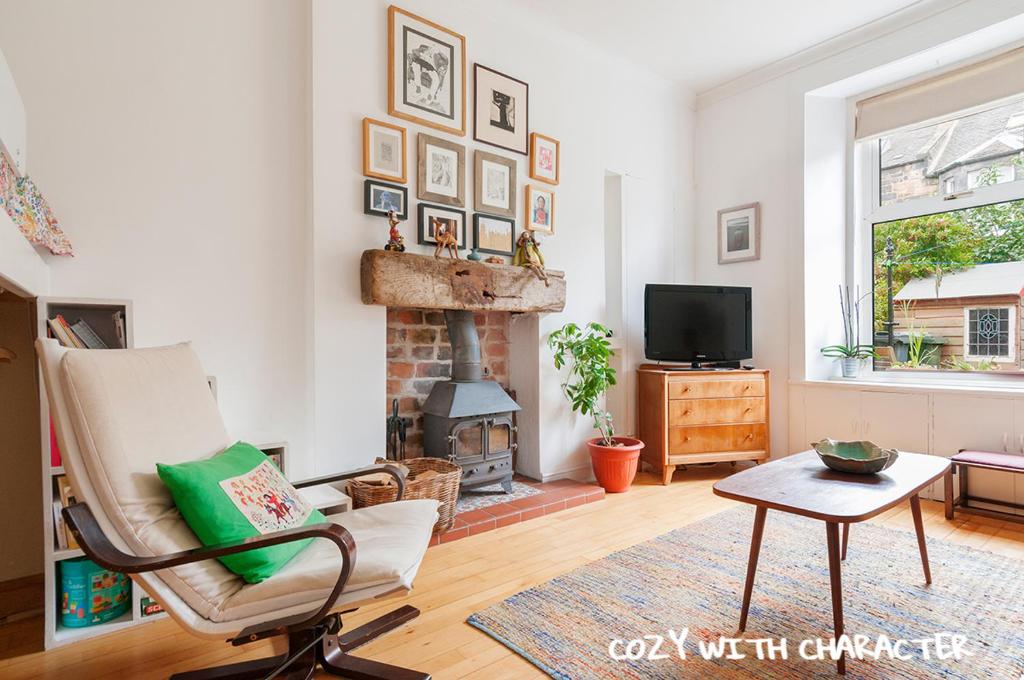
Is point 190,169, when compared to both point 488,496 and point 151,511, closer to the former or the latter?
point 151,511

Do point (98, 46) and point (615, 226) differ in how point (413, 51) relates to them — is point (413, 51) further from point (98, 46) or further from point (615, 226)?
point (615, 226)

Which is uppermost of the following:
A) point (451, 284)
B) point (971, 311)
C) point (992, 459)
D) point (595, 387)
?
point (451, 284)

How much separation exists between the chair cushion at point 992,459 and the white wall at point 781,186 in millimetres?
1089

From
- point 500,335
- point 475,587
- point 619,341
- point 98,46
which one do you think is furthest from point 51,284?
point 619,341

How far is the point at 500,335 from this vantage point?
357cm

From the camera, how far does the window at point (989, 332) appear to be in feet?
10.8

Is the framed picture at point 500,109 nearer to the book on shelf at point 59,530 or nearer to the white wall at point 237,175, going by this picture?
the white wall at point 237,175

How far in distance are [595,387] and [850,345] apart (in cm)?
205

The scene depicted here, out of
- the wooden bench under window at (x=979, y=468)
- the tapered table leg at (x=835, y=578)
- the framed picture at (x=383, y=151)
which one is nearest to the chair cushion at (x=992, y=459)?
the wooden bench under window at (x=979, y=468)

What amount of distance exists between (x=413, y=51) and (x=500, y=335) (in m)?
1.74

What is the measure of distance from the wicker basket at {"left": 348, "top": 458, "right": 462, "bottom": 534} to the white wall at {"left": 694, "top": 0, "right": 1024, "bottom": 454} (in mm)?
2662

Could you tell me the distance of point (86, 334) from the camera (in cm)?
189

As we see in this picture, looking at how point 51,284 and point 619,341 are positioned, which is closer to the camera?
point 51,284

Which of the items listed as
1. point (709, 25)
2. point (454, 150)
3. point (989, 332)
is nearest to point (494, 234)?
point (454, 150)
